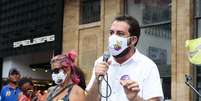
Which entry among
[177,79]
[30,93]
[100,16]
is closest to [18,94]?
[30,93]

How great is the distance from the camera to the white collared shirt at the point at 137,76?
387 centimetres

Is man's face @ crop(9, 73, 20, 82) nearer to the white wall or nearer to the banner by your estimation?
the banner

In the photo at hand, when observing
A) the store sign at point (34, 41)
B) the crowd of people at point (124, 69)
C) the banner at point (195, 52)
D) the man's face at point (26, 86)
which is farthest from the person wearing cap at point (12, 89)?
the crowd of people at point (124, 69)

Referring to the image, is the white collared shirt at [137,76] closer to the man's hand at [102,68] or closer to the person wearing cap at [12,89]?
the man's hand at [102,68]

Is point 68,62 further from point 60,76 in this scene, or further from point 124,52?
point 124,52

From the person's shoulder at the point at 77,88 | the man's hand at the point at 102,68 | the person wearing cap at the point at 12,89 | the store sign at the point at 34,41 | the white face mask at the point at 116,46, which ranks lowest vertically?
the person wearing cap at the point at 12,89

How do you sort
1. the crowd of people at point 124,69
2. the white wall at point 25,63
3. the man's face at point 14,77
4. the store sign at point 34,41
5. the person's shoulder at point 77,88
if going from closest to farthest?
the crowd of people at point 124,69 < the person's shoulder at point 77,88 < the man's face at point 14,77 < the store sign at point 34,41 < the white wall at point 25,63

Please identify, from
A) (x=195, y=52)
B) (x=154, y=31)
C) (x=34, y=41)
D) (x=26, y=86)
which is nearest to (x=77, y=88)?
(x=195, y=52)

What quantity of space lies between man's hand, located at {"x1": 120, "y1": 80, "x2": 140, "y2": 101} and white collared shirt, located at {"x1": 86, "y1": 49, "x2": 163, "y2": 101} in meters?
0.24

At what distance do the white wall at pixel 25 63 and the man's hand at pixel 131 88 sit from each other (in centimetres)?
1658

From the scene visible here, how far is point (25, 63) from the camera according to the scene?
811 inches

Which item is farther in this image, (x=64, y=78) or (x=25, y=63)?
(x=25, y=63)

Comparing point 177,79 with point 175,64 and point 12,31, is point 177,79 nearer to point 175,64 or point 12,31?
point 175,64

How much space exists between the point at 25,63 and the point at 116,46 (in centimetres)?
1699
